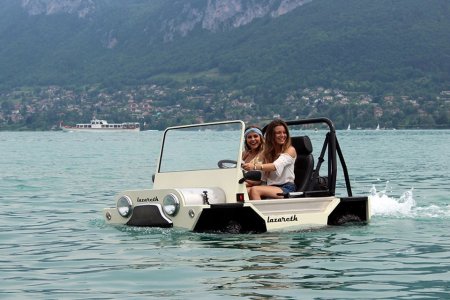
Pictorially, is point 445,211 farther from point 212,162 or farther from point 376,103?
point 376,103

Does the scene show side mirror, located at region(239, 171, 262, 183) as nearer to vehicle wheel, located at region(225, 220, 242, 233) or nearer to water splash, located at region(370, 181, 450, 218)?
vehicle wheel, located at region(225, 220, 242, 233)

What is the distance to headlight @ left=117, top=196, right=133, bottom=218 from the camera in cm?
1443

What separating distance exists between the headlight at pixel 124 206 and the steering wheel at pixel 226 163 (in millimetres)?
1281

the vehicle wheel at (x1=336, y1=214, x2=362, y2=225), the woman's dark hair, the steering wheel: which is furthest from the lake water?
the woman's dark hair

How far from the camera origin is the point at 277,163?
1448 centimetres

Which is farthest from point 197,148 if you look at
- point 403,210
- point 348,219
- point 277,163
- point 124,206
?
point 403,210

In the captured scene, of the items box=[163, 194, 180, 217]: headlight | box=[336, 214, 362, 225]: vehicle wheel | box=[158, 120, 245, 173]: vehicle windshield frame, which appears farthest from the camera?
box=[336, 214, 362, 225]: vehicle wheel

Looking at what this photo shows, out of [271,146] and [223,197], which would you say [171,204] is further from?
[271,146]

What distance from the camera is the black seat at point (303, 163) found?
15.1 metres

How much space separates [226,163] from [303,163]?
1.33 metres

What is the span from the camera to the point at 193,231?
44.5ft

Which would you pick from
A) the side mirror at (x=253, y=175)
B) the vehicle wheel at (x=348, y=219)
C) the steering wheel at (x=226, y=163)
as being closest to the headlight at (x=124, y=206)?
the steering wheel at (x=226, y=163)

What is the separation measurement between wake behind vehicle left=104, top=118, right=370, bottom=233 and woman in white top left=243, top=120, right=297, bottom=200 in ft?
0.74

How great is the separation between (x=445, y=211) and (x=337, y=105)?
173225 mm
